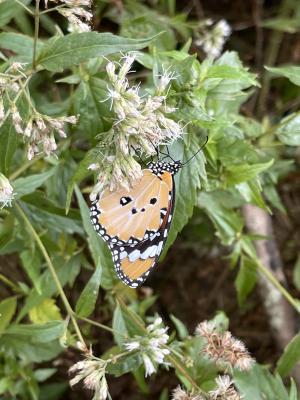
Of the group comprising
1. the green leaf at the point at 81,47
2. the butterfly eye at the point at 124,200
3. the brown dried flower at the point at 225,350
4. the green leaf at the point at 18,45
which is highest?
the green leaf at the point at 81,47

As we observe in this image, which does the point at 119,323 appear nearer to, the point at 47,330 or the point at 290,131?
the point at 47,330

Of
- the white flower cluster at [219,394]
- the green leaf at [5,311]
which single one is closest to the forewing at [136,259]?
the white flower cluster at [219,394]

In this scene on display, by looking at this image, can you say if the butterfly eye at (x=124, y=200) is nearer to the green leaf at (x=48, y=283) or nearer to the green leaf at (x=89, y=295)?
the green leaf at (x=89, y=295)

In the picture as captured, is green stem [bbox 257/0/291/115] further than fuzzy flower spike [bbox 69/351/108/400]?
Yes

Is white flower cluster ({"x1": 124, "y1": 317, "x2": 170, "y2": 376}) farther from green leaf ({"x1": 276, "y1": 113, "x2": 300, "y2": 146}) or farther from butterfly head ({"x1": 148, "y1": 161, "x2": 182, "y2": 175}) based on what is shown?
green leaf ({"x1": 276, "y1": 113, "x2": 300, "y2": 146})

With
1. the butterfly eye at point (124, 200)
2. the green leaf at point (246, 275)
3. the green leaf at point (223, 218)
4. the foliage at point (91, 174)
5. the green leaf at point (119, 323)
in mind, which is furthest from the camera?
the green leaf at point (246, 275)

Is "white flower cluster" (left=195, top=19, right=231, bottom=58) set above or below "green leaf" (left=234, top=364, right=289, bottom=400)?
above

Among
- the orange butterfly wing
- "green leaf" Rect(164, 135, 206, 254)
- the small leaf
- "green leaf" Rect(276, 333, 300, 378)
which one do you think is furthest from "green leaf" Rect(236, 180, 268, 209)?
the small leaf
